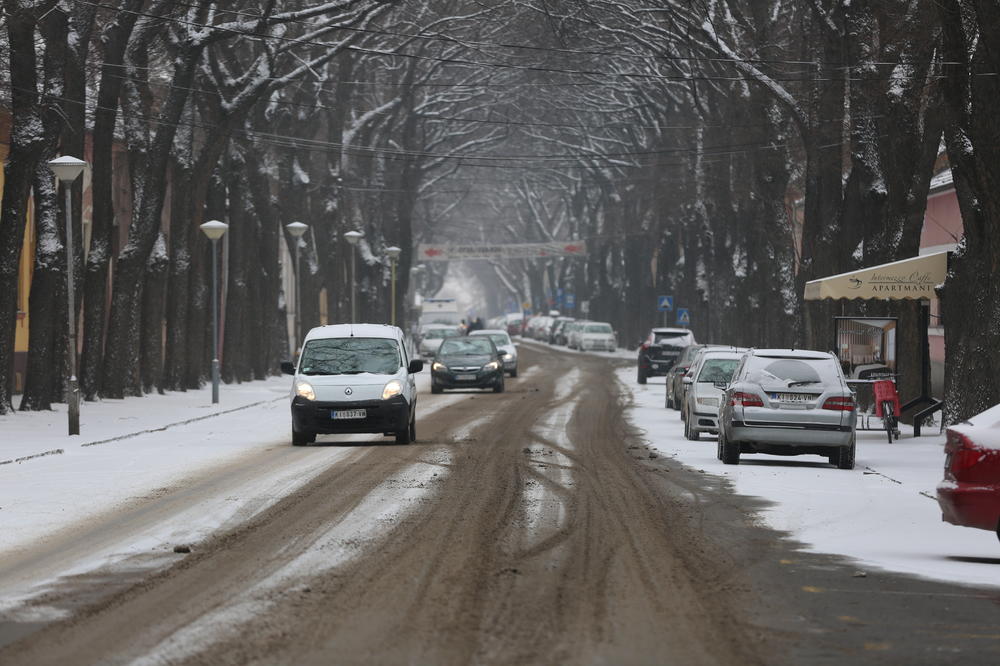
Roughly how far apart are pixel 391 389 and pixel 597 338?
2661 inches

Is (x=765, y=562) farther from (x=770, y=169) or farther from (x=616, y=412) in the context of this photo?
(x=770, y=169)

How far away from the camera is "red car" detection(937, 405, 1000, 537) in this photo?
12703 millimetres

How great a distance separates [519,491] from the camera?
699 inches

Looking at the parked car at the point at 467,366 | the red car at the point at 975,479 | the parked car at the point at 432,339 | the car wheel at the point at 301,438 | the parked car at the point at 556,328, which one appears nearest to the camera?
the red car at the point at 975,479

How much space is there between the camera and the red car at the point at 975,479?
1270 centimetres

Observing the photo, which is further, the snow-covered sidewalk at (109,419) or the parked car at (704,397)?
the parked car at (704,397)

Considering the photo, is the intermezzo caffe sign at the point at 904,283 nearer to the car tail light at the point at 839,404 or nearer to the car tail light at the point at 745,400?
the car tail light at the point at 839,404

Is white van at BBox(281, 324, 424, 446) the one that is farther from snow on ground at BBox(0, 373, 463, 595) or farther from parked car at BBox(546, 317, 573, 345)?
parked car at BBox(546, 317, 573, 345)

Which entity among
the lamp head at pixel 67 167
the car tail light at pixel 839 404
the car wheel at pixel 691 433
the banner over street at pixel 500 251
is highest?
the banner over street at pixel 500 251

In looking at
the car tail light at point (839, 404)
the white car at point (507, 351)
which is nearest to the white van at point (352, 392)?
the car tail light at point (839, 404)

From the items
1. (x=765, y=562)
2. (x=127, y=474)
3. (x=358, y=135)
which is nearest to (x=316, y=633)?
(x=765, y=562)

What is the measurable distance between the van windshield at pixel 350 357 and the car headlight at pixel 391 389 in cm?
41

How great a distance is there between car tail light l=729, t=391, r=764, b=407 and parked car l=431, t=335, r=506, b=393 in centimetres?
2386

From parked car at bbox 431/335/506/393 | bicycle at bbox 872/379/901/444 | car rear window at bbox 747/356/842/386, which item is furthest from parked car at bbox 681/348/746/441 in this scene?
parked car at bbox 431/335/506/393
